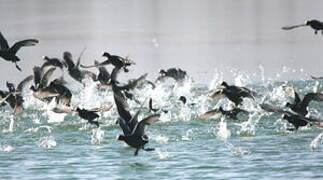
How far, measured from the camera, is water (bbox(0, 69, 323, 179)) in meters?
21.7

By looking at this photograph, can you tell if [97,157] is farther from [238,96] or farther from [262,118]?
[262,118]

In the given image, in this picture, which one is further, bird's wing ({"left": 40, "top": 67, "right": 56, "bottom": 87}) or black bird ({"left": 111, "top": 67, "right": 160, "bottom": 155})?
bird's wing ({"left": 40, "top": 67, "right": 56, "bottom": 87})

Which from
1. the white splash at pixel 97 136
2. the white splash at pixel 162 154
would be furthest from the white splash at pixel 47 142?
the white splash at pixel 162 154

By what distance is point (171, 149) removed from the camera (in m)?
25.3

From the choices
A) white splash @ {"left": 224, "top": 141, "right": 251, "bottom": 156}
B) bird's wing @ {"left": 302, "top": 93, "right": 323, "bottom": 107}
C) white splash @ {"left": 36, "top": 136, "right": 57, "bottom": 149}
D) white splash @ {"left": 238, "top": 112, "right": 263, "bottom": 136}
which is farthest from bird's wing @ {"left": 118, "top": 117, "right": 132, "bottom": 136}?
white splash @ {"left": 238, "top": 112, "right": 263, "bottom": 136}

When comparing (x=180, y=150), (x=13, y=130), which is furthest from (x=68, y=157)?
(x=13, y=130)

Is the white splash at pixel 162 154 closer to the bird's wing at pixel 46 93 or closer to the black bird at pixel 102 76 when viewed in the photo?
the bird's wing at pixel 46 93

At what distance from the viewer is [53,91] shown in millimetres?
24656

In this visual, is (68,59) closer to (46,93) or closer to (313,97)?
(46,93)

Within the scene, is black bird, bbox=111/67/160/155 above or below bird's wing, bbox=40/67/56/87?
below

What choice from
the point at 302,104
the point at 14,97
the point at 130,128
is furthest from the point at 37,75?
the point at 302,104

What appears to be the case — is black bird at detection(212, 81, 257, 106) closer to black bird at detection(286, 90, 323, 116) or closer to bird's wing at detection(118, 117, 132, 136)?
black bird at detection(286, 90, 323, 116)

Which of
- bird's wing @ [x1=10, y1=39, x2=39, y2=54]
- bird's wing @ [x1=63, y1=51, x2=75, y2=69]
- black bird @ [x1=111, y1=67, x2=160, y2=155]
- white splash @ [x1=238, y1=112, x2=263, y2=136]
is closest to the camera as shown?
black bird @ [x1=111, y1=67, x2=160, y2=155]

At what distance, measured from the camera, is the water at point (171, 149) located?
21.7 m
